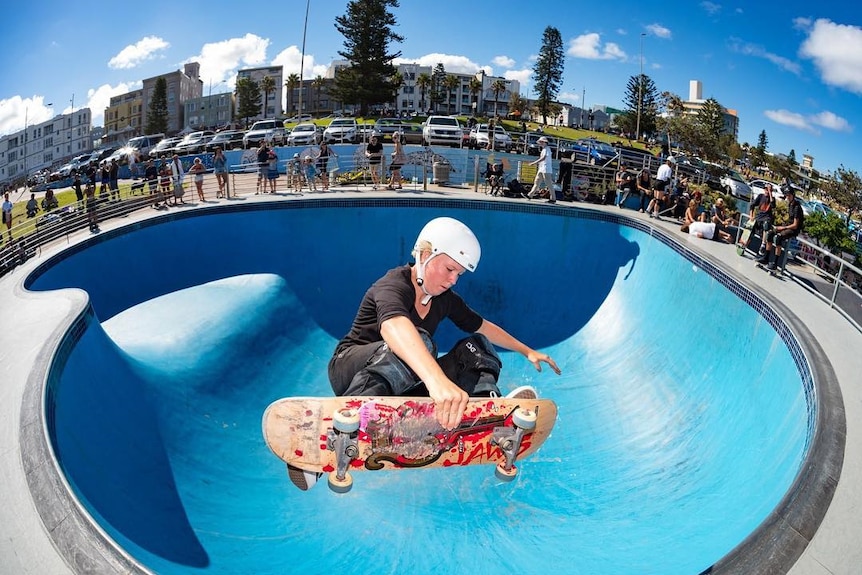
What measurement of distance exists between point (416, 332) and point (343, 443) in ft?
2.46

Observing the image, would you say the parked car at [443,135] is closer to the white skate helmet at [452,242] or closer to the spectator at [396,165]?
the spectator at [396,165]

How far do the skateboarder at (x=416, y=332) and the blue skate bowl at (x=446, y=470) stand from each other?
159 centimetres

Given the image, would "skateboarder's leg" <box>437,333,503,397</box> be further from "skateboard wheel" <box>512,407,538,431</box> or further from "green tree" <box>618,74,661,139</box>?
"green tree" <box>618,74,661,139</box>

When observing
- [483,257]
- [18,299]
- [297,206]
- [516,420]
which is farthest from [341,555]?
[297,206]

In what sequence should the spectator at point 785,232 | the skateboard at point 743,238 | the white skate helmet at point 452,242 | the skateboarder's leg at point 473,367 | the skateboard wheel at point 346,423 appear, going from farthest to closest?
the skateboard at point 743,238
the spectator at point 785,232
the skateboarder's leg at point 473,367
the white skate helmet at point 452,242
the skateboard wheel at point 346,423

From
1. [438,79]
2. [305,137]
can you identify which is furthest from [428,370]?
[438,79]

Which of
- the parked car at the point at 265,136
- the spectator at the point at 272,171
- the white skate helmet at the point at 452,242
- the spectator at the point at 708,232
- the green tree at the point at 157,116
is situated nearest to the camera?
the white skate helmet at the point at 452,242

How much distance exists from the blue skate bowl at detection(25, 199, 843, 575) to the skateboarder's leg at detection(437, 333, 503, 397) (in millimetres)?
1635

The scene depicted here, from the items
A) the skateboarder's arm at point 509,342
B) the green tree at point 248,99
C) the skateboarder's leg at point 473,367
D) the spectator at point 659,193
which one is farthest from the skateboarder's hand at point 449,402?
the green tree at point 248,99

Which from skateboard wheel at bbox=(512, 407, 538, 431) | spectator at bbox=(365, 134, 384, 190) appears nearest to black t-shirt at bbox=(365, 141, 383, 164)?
spectator at bbox=(365, 134, 384, 190)

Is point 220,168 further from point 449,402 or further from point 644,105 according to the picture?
point 644,105

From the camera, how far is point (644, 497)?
5445 millimetres

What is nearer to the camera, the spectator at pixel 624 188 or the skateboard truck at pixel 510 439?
the skateboard truck at pixel 510 439

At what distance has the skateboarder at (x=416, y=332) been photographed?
9.73 ft
